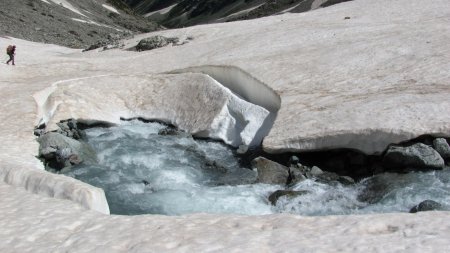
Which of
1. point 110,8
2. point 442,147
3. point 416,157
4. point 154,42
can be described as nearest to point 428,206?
point 416,157

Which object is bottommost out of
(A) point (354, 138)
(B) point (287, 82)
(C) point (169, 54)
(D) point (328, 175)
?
(D) point (328, 175)

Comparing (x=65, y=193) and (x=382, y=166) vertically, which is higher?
(x=65, y=193)

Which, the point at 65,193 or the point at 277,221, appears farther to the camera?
the point at 65,193

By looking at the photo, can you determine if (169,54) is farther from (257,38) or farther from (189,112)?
(189,112)

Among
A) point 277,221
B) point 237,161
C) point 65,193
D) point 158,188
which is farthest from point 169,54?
point 277,221

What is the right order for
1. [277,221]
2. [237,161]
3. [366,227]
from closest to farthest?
[366,227]
[277,221]
[237,161]

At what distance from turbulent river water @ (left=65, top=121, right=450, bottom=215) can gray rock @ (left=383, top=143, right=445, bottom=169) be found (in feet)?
0.89

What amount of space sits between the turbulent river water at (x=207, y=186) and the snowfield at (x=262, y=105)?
155 centimetres

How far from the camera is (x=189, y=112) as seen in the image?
24812mm

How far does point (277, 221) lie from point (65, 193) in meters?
5.03

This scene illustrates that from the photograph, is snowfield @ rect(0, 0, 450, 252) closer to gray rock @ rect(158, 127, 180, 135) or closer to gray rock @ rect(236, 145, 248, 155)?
gray rock @ rect(236, 145, 248, 155)

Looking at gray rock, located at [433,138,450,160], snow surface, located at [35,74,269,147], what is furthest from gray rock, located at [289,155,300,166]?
gray rock, located at [433,138,450,160]

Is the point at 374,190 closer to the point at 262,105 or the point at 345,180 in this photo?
the point at 345,180

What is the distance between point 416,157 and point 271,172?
4540mm
